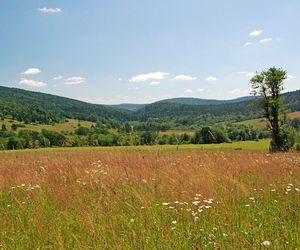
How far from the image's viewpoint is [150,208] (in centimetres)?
466

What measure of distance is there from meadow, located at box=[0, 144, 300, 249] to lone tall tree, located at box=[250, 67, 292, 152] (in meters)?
42.8

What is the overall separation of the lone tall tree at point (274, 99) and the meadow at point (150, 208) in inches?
1685

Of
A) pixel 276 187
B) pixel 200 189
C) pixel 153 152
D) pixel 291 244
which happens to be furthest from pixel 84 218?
pixel 153 152

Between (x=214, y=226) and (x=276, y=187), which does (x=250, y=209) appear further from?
(x=276, y=187)

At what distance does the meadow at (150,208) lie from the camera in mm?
3580

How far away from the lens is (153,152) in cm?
1063

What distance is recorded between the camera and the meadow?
11.7 feet

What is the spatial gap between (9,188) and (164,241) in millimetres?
4044

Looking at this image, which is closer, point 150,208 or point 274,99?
point 150,208

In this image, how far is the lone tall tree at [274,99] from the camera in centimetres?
4791

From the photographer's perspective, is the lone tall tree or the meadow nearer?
the meadow

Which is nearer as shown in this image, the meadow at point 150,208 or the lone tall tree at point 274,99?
the meadow at point 150,208

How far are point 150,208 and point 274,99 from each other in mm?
46596

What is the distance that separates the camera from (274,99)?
47.4m
